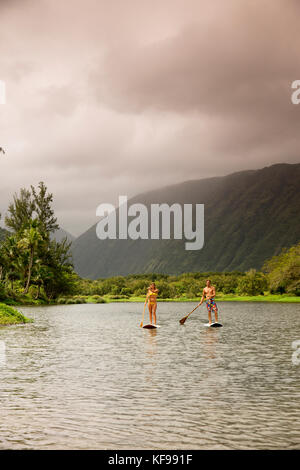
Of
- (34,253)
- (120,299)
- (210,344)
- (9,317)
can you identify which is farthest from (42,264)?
(210,344)

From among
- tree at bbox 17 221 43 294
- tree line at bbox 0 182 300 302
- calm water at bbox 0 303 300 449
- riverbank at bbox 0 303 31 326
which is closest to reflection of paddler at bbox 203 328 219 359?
calm water at bbox 0 303 300 449

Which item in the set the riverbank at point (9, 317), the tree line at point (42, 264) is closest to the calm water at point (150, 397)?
the riverbank at point (9, 317)

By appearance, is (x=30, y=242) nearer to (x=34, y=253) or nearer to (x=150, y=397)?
(x=34, y=253)

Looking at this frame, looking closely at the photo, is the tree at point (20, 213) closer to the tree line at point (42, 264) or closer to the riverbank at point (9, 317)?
the tree line at point (42, 264)

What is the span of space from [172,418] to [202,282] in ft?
334

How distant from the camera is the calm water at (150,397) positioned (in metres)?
7.17

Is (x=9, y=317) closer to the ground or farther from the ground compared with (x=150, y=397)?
closer to the ground

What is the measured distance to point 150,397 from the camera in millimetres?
9922

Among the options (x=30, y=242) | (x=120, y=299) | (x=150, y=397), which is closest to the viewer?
(x=150, y=397)

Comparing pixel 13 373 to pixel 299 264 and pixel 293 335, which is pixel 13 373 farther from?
pixel 299 264

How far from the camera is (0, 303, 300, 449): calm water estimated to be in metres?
7.17

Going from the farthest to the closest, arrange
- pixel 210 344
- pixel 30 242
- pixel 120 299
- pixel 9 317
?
pixel 120 299, pixel 30 242, pixel 9 317, pixel 210 344

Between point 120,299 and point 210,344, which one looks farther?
point 120,299
